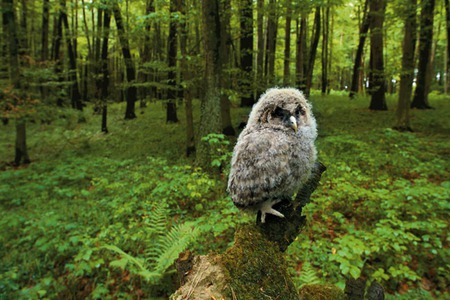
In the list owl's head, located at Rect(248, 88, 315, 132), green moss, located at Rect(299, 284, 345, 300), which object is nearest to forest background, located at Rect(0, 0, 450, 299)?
green moss, located at Rect(299, 284, 345, 300)

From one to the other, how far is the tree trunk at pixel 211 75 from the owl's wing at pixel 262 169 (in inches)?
208

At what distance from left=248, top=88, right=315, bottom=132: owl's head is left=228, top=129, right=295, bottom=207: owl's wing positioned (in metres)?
0.11

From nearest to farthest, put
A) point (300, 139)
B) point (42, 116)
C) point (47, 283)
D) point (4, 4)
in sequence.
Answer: point (300, 139) → point (47, 283) → point (4, 4) → point (42, 116)

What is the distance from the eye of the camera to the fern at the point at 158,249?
12.4ft

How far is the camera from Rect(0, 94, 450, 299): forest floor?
3.88m

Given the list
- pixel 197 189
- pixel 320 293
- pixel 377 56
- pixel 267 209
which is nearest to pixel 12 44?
pixel 197 189

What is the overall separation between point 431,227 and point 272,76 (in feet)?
21.2

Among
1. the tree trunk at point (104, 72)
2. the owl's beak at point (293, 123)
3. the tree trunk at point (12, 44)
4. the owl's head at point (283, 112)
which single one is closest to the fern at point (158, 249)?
the owl's head at point (283, 112)

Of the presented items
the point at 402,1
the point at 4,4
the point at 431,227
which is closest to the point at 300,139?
the point at 431,227

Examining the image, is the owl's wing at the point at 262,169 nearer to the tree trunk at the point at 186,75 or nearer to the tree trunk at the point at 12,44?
the tree trunk at the point at 186,75

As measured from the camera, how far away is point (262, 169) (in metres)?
1.66

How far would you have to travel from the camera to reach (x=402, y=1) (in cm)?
841

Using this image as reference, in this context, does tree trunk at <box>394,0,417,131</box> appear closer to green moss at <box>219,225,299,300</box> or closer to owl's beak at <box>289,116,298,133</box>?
owl's beak at <box>289,116,298,133</box>

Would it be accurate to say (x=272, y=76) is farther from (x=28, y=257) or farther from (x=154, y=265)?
(x=28, y=257)
